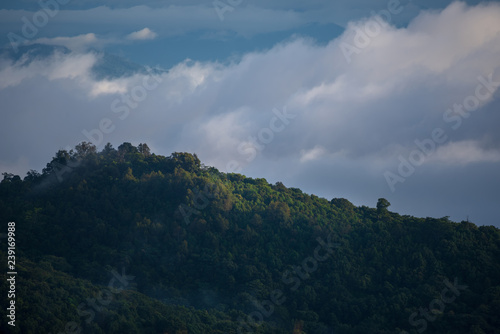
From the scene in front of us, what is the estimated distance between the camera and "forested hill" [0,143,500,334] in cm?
4669

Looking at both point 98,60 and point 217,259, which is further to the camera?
point 98,60

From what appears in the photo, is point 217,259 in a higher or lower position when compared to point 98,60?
lower

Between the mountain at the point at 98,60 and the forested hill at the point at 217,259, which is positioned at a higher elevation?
the mountain at the point at 98,60

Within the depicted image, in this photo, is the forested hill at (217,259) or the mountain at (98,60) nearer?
the forested hill at (217,259)

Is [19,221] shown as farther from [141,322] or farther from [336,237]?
[336,237]

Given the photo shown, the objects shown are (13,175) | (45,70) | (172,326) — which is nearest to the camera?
(172,326)

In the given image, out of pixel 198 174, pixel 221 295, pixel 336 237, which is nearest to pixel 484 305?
pixel 336 237

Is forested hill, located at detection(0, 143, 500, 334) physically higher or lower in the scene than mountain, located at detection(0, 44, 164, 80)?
lower

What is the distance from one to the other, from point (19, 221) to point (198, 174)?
19.7m

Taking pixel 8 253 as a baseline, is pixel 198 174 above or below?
above

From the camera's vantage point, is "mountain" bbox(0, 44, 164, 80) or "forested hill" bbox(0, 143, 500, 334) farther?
"mountain" bbox(0, 44, 164, 80)

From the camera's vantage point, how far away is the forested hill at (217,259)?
46.7 meters

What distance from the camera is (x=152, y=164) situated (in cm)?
6744

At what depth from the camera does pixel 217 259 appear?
182 ft
